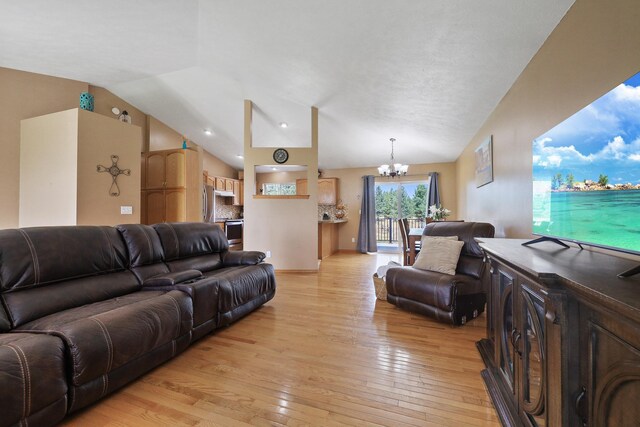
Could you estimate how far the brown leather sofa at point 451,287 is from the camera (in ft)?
8.13

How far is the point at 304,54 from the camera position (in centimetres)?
323

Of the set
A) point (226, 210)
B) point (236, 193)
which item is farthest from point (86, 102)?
point (236, 193)

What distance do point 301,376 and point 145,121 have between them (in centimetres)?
619

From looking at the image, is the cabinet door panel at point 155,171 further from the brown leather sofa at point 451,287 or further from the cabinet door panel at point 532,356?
the cabinet door panel at point 532,356

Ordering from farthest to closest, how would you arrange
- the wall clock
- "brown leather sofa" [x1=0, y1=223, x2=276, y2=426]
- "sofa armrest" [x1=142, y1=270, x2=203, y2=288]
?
the wall clock, "sofa armrest" [x1=142, y1=270, x2=203, y2=288], "brown leather sofa" [x1=0, y1=223, x2=276, y2=426]

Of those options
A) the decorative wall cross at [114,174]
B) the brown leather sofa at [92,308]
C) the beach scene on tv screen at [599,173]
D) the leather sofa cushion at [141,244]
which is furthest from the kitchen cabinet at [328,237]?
the beach scene on tv screen at [599,173]

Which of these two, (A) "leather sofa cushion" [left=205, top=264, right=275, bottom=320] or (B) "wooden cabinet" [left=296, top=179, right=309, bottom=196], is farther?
(B) "wooden cabinet" [left=296, top=179, right=309, bottom=196]

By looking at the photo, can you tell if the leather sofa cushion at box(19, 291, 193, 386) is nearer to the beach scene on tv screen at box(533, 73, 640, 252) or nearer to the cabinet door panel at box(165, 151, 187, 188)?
the beach scene on tv screen at box(533, 73, 640, 252)

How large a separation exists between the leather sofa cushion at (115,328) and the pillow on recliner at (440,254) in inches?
96.0

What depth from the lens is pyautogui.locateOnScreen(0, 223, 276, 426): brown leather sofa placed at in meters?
1.22

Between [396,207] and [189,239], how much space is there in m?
5.78

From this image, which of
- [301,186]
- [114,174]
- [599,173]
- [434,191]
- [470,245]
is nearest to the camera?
[599,173]

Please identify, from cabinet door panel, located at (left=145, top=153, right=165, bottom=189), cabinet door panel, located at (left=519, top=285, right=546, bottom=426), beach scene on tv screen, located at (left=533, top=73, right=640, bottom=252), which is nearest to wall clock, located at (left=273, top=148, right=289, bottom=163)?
cabinet door panel, located at (left=145, top=153, right=165, bottom=189)

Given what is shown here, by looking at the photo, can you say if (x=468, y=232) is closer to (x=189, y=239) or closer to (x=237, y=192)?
(x=189, y=239)
